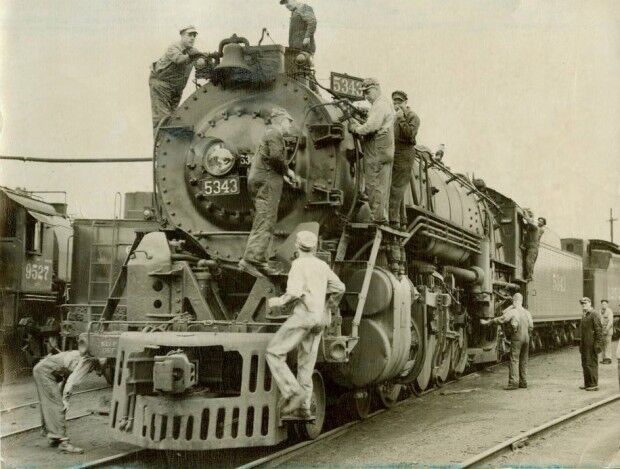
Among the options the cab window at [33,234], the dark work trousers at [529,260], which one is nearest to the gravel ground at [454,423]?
the dark work trousers at [529,260]

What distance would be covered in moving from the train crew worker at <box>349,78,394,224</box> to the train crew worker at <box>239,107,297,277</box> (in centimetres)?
105

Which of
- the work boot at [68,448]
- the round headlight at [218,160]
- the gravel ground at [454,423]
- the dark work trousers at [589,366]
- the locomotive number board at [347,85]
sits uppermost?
the locomotive number board at [347,85]

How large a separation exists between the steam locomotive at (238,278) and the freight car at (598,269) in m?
18.1

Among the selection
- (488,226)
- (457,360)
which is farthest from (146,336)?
(488,226)

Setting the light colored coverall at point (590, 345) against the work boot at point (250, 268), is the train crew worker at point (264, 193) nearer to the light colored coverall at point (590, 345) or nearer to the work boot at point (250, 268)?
the work boot at point (250, 268)

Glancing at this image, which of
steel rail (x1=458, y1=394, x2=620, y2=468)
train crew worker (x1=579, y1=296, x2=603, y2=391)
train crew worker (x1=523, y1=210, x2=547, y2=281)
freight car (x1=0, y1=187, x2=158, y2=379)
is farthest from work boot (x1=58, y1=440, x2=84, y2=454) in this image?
train crew worker (x1=523, y1=210, x2=547, y2=281)

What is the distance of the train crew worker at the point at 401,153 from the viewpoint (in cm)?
843

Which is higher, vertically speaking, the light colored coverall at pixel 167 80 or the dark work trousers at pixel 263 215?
the light colored coverall at pixel 167 80

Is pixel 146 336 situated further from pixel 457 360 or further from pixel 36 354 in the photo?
pixel 36 354

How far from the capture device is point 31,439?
8.02 m

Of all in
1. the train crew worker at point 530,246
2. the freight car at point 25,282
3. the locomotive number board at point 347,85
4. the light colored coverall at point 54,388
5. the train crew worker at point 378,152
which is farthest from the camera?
the train crew worker at point 530,246

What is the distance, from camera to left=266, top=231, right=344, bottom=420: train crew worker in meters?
6.11

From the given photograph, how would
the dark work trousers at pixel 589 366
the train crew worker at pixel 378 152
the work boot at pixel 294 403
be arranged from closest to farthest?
1. the work boot at pixel 294 403
2. the train crew worker at pixel 378 152
3. the dark work trousers at pixel 589 366

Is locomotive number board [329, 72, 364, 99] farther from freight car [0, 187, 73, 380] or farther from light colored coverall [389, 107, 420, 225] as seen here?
freight car [0, 187, 73, 380]
